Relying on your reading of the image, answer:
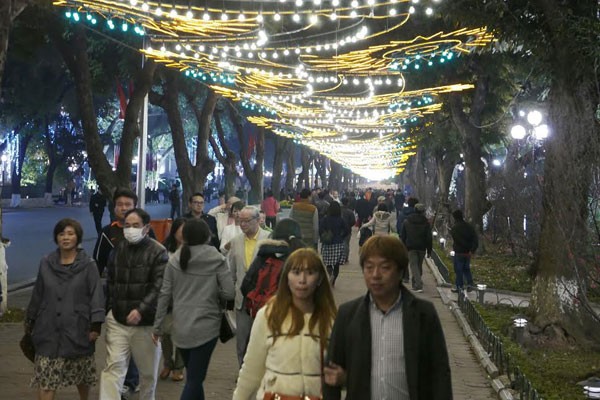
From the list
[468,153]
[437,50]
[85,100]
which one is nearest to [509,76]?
[468,153]

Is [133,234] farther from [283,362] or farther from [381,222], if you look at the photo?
[381,222]

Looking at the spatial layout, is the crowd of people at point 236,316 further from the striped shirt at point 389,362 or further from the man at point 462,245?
the man at point 462,245

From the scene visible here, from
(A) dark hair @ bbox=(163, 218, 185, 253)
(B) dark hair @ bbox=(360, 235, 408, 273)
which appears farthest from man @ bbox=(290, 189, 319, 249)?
(B) dark hair @ bbox=(360, 235, 408, 273)

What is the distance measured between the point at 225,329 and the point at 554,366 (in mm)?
4905

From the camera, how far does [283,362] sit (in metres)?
5.06

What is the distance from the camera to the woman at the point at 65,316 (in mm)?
7047

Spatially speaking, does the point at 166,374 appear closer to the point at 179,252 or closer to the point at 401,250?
the point at 179,252

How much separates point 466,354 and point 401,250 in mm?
7551

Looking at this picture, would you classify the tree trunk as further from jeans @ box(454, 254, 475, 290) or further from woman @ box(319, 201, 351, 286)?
jeans @ box(454, 254, 475, 290)

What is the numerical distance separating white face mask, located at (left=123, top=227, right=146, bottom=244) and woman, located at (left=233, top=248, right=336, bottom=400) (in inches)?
102

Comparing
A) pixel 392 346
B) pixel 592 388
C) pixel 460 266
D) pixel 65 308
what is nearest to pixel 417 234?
pixel 460 266

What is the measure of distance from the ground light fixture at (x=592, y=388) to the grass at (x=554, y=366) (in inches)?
7.5

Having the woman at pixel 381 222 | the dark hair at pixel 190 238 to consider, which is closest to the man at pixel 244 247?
the dark hair at pixel 190 238

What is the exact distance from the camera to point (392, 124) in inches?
1366
